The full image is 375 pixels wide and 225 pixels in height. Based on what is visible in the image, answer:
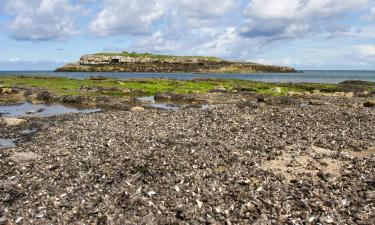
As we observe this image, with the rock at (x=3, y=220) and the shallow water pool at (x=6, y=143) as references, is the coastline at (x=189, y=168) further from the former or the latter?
the rock at (x=3, y=220)

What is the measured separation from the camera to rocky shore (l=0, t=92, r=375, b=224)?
588 inches

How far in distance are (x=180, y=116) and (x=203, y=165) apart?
17.4 metres

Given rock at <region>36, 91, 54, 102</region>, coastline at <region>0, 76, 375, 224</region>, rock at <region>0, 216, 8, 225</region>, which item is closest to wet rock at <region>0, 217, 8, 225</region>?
rock at <region>0, 216, 8, 225</region>

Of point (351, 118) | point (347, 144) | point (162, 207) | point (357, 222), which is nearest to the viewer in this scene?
point (357, 222)

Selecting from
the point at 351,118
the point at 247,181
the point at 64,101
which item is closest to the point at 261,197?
the point at 247,181

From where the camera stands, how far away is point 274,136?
27578mm

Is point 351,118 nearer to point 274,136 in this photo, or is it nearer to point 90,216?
point 274,136

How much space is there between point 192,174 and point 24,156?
9.94 metres

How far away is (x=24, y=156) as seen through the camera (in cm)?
2256

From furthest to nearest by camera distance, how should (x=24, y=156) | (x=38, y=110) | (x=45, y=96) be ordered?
(x=45, y=96) < (x=38, y=110) < (x=24, y=156)

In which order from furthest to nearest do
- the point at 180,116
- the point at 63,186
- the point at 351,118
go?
the point at 180,116 < the point at 351,118 < the point at 63,186

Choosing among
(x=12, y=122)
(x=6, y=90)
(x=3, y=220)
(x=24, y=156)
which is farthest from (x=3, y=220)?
(x=6, y=90)

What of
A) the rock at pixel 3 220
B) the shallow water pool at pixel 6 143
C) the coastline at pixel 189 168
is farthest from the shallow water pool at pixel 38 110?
the rock at pixel 3 220

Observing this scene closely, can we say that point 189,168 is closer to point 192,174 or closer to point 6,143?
point 192,174
